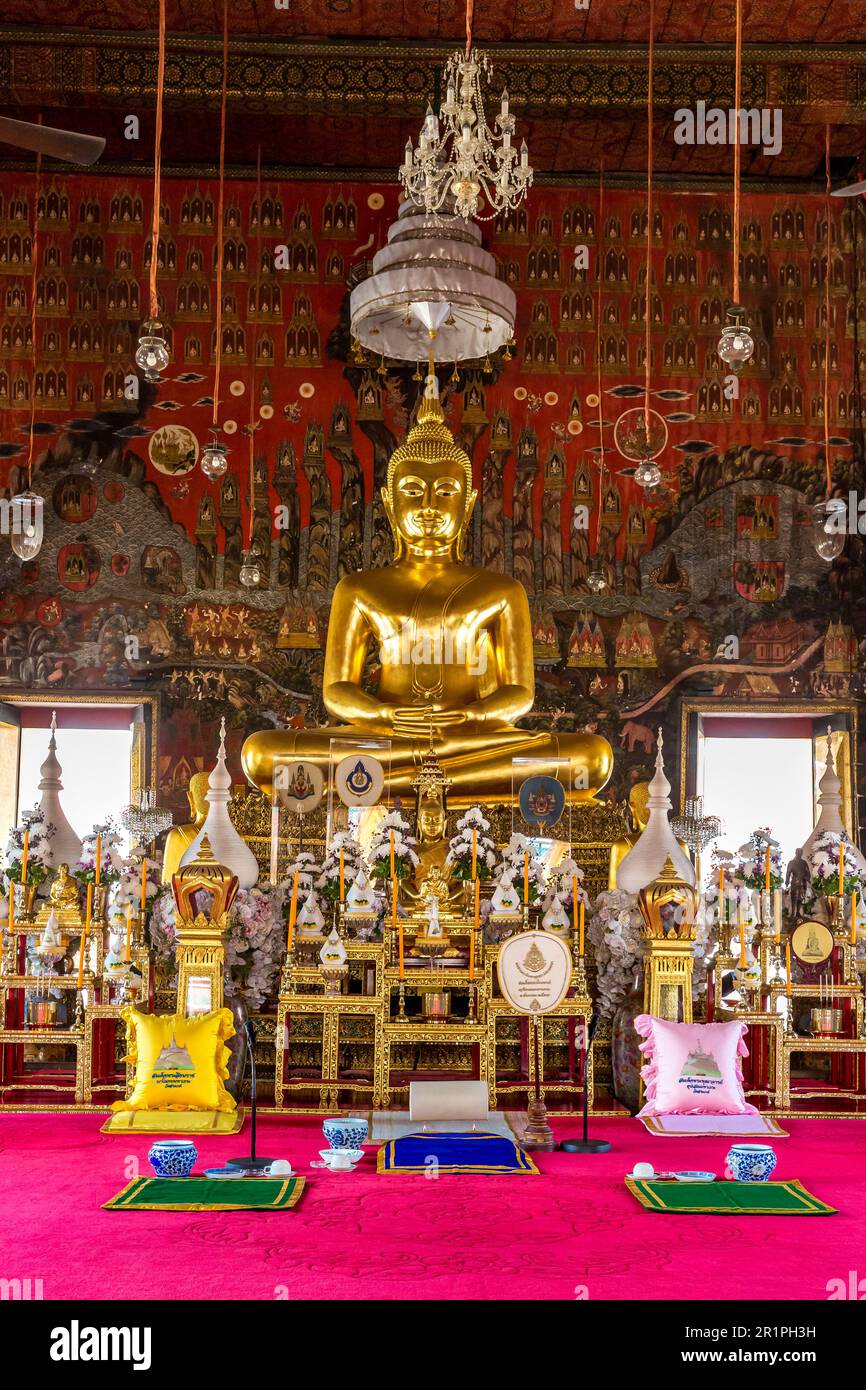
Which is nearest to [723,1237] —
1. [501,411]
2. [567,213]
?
[501,411]

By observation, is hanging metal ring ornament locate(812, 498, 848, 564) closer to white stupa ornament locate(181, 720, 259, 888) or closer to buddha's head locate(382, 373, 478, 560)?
buddha's head locate(382, 373, 478, 560)

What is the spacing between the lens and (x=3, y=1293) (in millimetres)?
3439

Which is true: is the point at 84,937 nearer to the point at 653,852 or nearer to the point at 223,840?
the point at 223,840

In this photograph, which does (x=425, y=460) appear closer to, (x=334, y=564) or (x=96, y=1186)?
(x=334, y=564)

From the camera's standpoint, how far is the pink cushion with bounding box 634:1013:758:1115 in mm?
5766

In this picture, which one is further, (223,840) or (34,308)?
(34,308)

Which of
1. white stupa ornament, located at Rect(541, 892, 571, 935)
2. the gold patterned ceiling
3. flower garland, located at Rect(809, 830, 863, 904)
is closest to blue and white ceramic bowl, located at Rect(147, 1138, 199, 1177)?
white stupa ornament, located at Rect(541, 892, 571, 935)

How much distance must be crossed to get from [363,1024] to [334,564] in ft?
12.1

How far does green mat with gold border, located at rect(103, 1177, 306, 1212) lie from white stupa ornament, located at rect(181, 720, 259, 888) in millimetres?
2056

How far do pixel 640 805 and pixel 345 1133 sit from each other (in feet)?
10.3

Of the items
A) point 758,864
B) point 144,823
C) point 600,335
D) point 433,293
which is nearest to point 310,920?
point 144,823

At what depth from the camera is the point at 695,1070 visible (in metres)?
5.83

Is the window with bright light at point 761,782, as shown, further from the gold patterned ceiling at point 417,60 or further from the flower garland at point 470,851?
the gold patterned ceiling at point 417,60

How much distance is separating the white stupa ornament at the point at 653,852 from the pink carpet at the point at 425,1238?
5.64 feet
